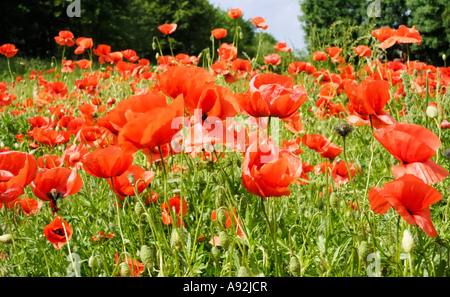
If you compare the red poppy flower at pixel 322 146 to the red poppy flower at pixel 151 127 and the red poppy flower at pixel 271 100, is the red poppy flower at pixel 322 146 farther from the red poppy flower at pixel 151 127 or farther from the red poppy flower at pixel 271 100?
the red poppy flower at pixel 151 127

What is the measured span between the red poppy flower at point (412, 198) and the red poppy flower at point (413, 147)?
0.23ft

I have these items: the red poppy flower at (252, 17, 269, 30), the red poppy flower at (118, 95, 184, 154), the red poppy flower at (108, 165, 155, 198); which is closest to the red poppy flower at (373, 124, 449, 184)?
the red poppy flower at (118, 95, 184, 154)

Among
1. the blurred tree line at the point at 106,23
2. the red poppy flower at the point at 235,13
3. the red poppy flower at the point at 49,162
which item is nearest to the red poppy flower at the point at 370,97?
the red poppy flower at the point at 49,162

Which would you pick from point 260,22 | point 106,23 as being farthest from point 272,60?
point 106,23

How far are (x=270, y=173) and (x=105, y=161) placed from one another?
0.46 meters

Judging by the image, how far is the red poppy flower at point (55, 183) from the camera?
118 cm

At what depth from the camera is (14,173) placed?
105 centimetres

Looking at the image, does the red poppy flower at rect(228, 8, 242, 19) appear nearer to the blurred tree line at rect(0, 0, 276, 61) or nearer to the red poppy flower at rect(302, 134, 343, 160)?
the red poppy flower at rect(302, 134, 343, 160)

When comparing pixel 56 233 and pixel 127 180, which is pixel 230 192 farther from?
pixel 56 233

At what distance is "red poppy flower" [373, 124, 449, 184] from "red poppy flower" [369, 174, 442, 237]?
7 centimetres

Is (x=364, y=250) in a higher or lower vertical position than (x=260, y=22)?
lower

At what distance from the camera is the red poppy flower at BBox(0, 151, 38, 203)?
3.15 feet
